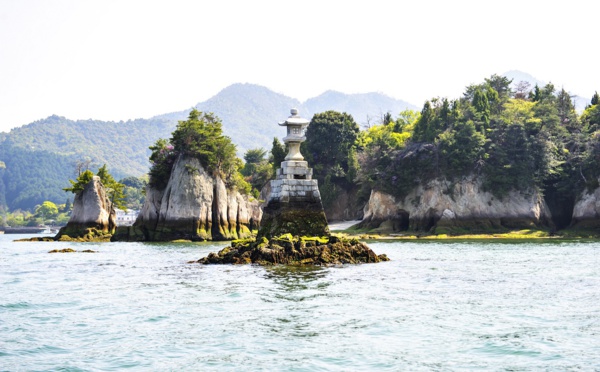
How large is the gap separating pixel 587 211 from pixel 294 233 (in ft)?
139

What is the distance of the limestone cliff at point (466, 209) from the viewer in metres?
72.6

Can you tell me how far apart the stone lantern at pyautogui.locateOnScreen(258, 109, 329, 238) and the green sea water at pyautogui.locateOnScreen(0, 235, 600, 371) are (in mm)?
5061

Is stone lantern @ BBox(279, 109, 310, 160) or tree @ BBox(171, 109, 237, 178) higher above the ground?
tree @ BBox(171, 109, 237, 178)

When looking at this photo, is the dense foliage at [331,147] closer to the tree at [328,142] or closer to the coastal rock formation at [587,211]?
the tree at [328,142]

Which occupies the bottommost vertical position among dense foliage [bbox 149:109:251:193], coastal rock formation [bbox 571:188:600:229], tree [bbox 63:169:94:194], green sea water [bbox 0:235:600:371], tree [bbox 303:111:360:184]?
green sea water [bbox 0:235:600:371]

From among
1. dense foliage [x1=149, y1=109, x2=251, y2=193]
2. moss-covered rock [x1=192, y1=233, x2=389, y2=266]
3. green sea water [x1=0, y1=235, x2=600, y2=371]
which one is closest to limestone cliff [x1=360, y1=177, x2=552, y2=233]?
dense foliage [x1=149, y1=109, x2=251, y2=193]

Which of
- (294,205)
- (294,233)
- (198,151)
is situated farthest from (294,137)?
(198,151)

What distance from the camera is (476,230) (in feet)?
236

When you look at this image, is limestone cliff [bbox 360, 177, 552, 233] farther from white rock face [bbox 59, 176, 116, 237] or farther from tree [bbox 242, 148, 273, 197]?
white rock face [bbox 59, 176, 116, 237]

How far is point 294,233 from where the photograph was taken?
123ft

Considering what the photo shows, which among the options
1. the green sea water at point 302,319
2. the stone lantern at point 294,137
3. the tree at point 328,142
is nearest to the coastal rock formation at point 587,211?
the tree at point 328,142

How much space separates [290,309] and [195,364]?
262 inches

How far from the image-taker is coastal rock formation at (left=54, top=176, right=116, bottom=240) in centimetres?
6869

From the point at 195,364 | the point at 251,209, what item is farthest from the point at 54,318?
the point at 251,209
